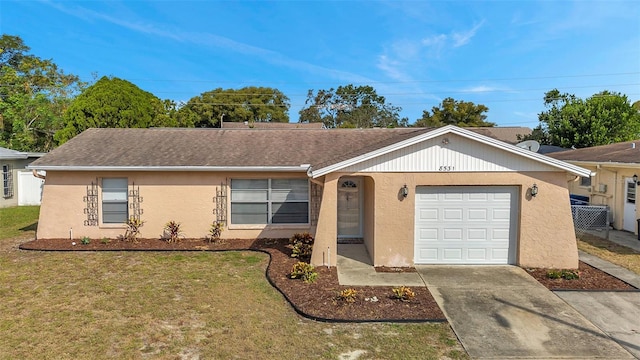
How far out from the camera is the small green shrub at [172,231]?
37.8 feet

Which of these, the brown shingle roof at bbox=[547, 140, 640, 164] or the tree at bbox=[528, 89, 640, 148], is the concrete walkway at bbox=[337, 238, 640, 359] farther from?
the tree at bbox=[528, 89, 640, 148]

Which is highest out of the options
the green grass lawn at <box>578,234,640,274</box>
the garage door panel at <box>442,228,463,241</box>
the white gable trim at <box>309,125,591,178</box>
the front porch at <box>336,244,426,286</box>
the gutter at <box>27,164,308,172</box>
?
the white gable trim at <box>309,125,591,178</box>

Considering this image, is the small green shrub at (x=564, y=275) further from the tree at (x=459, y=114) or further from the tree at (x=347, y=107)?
the tree at (x=347, y=107)

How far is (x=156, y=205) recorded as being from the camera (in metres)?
11.8

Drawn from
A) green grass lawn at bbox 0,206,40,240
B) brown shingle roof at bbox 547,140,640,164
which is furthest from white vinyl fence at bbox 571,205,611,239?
green grass lawn at bbox 0,206,40,240

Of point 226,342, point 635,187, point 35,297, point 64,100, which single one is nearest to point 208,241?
point 35,297

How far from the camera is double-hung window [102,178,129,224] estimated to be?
39.2 feet

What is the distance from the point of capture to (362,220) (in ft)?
40.6

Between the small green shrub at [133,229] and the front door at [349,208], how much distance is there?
6766 millimetres

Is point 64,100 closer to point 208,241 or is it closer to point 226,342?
point 208,241

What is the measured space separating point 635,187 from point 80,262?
18125 millimetres

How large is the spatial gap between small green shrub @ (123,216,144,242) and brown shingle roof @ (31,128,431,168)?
1874 millimetres

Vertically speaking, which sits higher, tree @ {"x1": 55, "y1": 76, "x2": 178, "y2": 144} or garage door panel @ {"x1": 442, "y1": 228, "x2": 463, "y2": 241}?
tree @ {"x1": 55, "y1": 76, "x2": 178, "y2": 144}

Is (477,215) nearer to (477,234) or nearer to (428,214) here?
(477,234)
